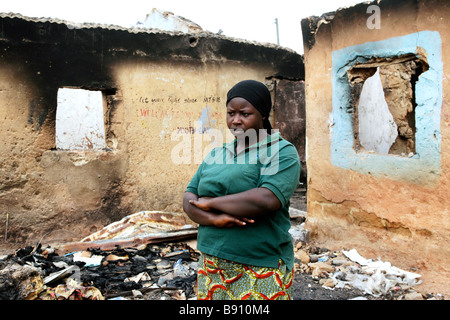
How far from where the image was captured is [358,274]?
13.1 feet

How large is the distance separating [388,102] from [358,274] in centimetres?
457

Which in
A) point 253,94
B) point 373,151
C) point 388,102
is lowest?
point 373,151

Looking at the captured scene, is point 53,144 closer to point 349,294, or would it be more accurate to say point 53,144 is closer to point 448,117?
point 349,294

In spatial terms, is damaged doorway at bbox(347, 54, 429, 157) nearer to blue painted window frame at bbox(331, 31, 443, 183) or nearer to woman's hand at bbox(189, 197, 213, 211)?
blue painted window frame at bbox(331, 31, 443, 183)

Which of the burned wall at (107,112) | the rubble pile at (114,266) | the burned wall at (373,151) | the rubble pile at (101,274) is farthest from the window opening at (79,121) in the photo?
the burned wall at (373,151)

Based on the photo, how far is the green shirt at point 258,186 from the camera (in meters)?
1.73

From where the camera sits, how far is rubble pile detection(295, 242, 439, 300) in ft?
11.8

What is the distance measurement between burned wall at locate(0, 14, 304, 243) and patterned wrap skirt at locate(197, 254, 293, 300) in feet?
13.8

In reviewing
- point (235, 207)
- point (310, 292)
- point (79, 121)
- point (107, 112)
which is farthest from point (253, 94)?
point (79, 121)

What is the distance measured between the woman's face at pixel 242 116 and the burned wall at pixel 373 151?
2792 mm

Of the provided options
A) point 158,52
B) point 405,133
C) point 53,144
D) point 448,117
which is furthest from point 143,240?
point 405,133

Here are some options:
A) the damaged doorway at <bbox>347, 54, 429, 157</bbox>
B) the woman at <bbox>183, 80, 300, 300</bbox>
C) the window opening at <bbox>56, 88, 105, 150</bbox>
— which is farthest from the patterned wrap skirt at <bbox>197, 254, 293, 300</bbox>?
the window opening at <bbox>56, 88, 105, 150</bbox>

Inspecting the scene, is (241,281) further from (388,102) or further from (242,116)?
(388,102)
